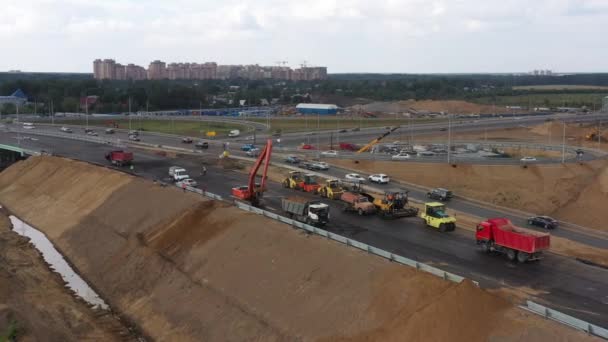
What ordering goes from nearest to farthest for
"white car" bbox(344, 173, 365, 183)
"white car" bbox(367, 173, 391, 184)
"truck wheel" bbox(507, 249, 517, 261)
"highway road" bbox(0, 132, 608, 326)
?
"highway road" bbox(0, 132, 608, 326) → "truck wheel" bbox(507, 249, 517, 261) → "white car" bbox(344, 173, 365, 183) → "white car" bbox(367, 173, 391, 184)

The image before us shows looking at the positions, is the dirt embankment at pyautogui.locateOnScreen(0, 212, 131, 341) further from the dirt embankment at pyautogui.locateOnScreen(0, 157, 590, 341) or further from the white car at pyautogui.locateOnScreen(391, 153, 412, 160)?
the white car at pyautogui.locateOnScreen(391, 153, 412, 160)

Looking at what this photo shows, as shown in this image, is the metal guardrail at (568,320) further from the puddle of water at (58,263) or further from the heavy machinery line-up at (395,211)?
the puddle of water at (58,263)

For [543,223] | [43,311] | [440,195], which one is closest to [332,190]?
[440,195]

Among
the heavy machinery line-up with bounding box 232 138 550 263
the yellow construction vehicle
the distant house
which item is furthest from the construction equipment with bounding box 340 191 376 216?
the distant house

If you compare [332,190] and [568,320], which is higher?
[332,190]

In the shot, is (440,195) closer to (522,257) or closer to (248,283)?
(522,257)
